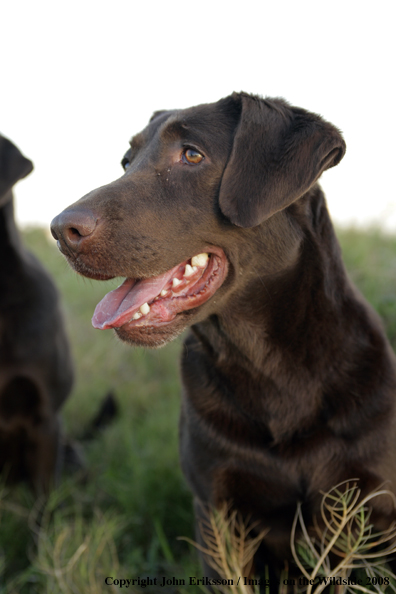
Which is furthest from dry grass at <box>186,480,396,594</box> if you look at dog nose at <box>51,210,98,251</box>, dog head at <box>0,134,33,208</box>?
dog head at <box>0,134,33,208</box>

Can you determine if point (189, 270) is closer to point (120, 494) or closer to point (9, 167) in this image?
point (9, 167)

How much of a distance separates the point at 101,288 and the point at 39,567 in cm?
423

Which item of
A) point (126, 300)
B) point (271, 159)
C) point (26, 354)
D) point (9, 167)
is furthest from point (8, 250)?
point (271, 159)

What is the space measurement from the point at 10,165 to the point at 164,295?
4.36 feet

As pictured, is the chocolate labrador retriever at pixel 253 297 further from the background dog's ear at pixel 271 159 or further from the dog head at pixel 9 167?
the dog head at pixel 9 167

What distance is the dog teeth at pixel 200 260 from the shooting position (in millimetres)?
1923

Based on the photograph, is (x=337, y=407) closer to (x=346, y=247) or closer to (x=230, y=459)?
(x=230, y=459)

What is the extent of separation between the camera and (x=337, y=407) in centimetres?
193

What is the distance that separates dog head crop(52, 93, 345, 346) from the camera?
1.76m

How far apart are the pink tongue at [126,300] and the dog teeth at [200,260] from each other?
57 mm

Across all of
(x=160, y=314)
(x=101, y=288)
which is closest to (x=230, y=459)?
(x=160, y=314)

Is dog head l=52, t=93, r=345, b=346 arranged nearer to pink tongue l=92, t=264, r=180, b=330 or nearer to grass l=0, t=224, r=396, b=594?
pink tongue l=92, t=264, r=180, b=330

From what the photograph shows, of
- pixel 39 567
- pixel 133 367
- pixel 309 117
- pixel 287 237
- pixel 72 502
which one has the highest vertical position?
pixel 309 117

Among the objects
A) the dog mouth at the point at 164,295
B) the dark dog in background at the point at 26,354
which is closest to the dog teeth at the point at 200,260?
the dog mouth at the point at 164,295
